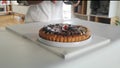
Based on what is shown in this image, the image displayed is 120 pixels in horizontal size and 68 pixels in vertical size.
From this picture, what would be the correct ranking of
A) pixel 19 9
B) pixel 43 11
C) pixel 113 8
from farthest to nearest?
pixel 19 9, pixel 113 8, pixel 43 11

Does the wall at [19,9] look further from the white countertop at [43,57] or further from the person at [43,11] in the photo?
the white countertop at [43,57]

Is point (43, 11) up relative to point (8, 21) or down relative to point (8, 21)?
up

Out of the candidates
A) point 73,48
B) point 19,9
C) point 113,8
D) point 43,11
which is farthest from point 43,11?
point 19,9

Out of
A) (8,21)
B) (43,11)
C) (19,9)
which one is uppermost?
(19,9)

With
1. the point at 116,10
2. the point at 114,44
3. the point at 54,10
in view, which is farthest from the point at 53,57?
the point at 116,10

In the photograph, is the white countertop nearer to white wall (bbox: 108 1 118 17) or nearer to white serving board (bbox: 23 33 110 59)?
white serving board (bbox: 23 33 110 59)

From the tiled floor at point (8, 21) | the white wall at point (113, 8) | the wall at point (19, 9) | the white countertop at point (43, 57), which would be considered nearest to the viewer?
the white countertop at point (43, 57)

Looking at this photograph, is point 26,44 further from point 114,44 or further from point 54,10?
point 54,10

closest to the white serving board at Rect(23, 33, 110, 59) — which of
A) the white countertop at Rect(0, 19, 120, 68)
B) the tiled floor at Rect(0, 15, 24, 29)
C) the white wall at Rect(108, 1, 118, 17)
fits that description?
the white countertop at Rect(0, 19, 120, 68)

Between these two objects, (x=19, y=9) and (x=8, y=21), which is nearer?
(x=8, y=21)

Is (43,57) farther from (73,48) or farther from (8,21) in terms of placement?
(8,21)

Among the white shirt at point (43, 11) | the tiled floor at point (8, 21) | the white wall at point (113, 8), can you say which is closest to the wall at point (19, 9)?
the tiled floor at point (8, 21)
